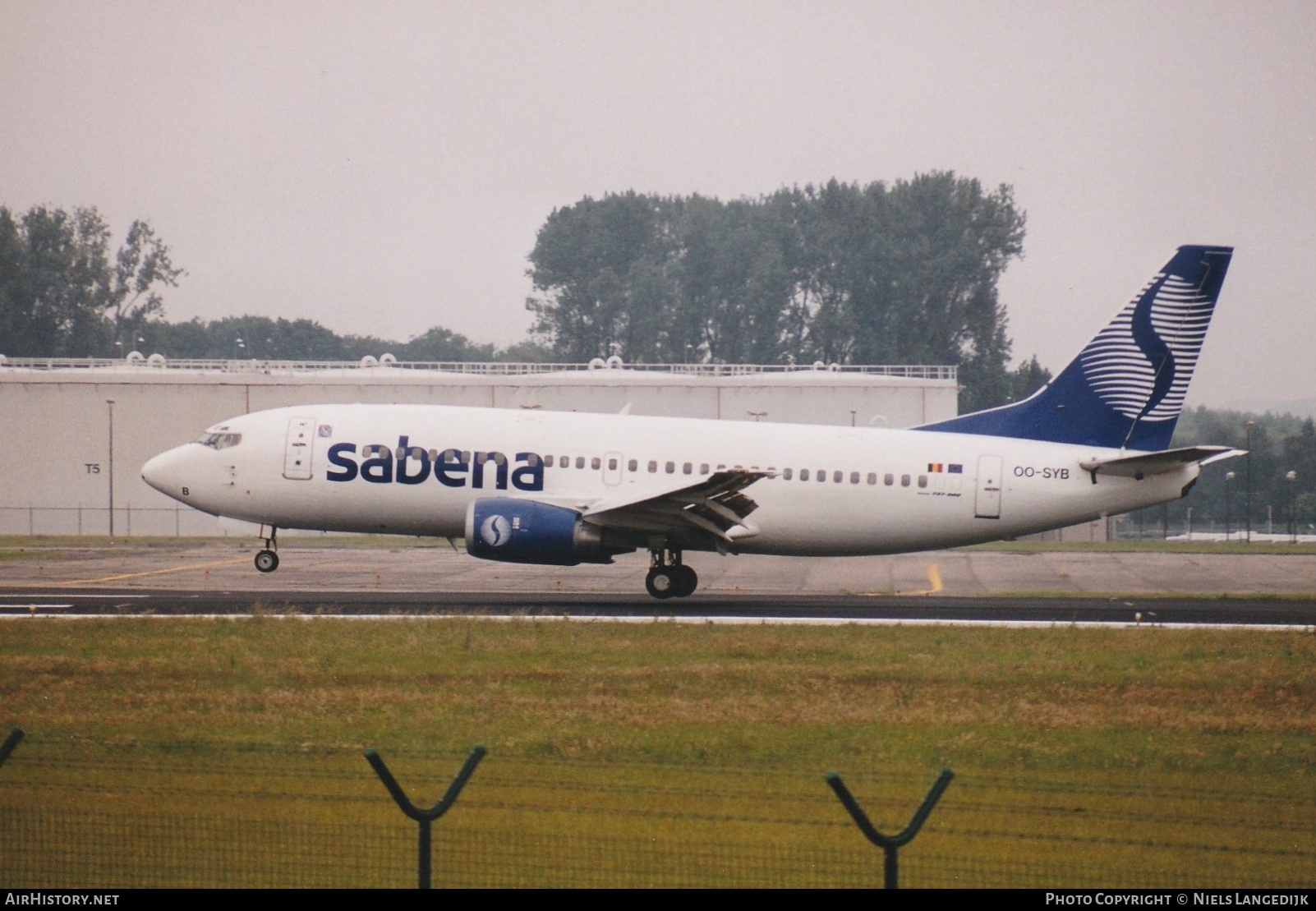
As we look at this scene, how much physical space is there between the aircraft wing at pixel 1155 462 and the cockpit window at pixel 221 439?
18.1 meters

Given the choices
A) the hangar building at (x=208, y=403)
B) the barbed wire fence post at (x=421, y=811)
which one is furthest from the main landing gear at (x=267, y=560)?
the hangar building at (x=208, y=403)

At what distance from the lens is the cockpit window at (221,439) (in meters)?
30.8

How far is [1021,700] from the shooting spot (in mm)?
18062

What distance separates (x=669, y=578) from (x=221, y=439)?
10.3 m

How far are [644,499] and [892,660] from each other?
787 cm

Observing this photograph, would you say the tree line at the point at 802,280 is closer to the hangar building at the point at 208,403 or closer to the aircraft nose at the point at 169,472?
the hangar building at the point at 208,403

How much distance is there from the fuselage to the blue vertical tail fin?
0.59 metres

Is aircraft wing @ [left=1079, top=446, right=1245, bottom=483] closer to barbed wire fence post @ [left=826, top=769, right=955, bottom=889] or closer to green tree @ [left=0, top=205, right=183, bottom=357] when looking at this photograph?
barbed wire fence post @ [left=826, top=769, right=955, bottom=889]

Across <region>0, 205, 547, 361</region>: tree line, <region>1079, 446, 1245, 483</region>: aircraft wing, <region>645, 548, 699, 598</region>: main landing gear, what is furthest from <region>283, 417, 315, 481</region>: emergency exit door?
<region>0, 205, 547, 361</region>: tree line

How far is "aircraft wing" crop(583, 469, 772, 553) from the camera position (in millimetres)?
27641

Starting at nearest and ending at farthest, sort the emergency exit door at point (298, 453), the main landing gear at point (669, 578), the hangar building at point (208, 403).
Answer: the main landing gear at point (669, 578), the emergency exit door at point (298, 453), the hangar building at point (208, 403)

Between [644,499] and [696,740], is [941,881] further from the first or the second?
[644,499]

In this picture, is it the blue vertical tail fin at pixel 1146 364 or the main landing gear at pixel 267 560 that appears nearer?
the blue vertical tail fin at pixel 1146 364

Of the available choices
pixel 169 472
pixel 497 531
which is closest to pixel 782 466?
pixel 497 531
